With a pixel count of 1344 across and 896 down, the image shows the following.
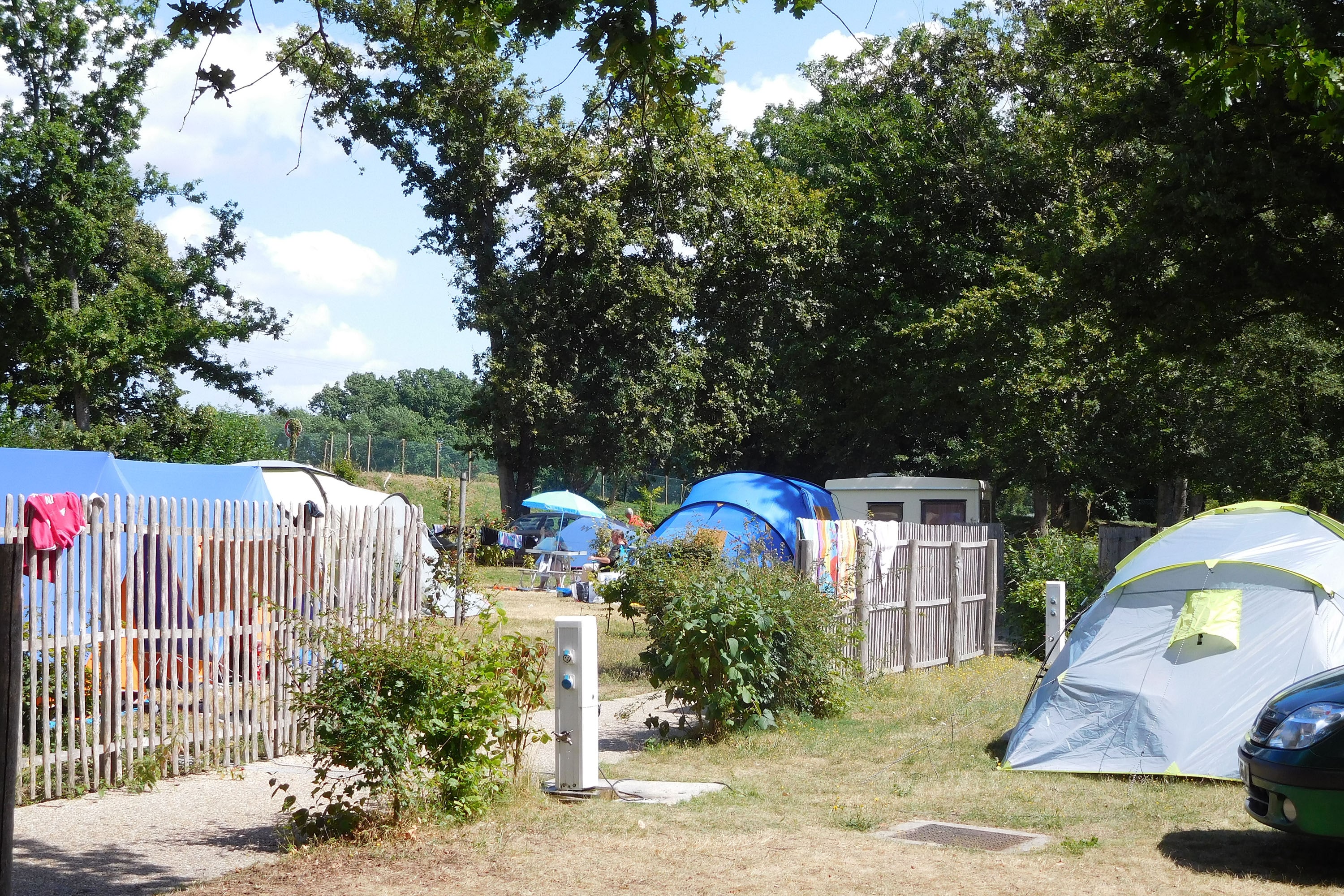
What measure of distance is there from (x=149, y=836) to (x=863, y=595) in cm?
832

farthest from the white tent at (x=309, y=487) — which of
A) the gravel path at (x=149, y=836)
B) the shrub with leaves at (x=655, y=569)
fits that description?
the gravel path at (x=149, y=836)

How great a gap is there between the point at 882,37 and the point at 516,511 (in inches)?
679

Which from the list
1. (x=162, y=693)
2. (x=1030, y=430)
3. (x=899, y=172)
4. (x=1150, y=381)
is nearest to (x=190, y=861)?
(x=162, y=693)

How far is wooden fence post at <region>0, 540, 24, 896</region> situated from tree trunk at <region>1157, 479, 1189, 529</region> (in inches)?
981

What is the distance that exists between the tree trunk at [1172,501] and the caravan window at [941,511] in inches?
259

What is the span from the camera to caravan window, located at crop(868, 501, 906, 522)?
21.2m

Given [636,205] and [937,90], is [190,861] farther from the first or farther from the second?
[636,205]

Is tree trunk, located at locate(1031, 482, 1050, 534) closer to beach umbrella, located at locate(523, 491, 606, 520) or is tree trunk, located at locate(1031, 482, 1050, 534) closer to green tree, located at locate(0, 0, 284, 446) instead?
beach umbrella, located at locate(523, 491, 606, 520)

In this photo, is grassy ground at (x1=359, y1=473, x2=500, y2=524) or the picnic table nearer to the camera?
the picnic table

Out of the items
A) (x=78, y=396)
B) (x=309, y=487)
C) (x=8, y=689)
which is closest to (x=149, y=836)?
(x=8, y=689)

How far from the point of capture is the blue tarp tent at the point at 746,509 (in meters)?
Answer: 17.0

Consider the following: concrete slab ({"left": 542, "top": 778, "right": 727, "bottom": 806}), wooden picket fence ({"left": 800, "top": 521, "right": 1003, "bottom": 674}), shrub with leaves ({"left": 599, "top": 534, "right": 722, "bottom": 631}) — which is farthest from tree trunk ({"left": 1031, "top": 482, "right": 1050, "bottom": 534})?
concrete slab ({"left": 542, "top": 778, "right": 727, "bottom": 806})

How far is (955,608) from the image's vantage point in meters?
15.8

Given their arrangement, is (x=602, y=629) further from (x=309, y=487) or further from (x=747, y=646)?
(x=747, y=646)
